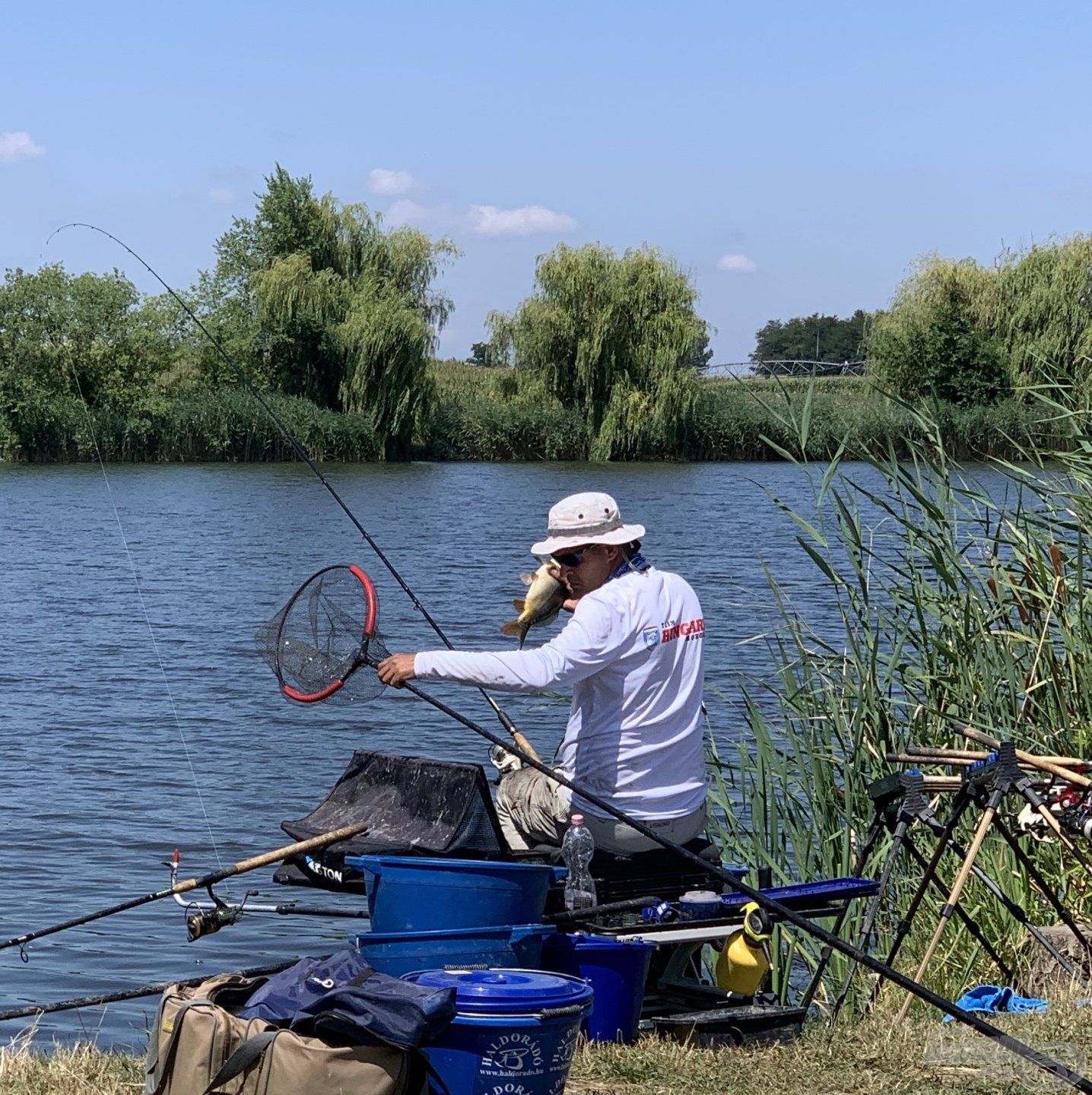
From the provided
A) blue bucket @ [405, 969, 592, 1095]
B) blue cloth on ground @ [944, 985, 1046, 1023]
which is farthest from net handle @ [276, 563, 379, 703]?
blue cloth on ground @ [944, 985, 1046, 1023]

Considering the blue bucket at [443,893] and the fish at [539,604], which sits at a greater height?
the fish at [539,604]

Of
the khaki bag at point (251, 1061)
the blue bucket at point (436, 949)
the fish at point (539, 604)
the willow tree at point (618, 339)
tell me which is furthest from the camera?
the willow tree at point (618, 339)

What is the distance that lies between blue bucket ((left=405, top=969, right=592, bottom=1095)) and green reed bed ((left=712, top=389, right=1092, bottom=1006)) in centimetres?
246

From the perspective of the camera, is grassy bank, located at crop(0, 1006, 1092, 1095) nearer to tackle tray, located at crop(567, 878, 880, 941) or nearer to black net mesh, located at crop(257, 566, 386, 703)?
tackle tray, located at crop(567, 878, 880, 941)

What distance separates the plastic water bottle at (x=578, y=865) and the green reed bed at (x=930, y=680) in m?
1.74

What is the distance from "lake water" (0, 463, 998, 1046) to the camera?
7.89 m

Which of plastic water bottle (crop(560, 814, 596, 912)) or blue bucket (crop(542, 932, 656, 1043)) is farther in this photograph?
plastic water bottle (crop(560, 814, 596, 912))

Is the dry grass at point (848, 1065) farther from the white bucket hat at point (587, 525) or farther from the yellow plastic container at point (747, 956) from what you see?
the white bucket hat at point (587, 525)

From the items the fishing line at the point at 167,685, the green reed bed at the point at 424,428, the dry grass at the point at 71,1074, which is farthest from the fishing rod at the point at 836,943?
the green reed bed at the point at 424,428

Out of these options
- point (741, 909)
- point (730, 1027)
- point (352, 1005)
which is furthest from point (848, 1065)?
point (352, 1005)

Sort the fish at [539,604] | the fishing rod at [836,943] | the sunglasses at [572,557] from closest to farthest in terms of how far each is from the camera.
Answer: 1. the fishing rod at [836,943]
2. the sunglasses at [572,557]
3. the fish at [539,604]

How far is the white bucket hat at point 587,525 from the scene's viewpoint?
4.37 metres

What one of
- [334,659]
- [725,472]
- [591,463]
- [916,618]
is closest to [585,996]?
[334,659]

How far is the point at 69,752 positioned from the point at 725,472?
30.4 m
